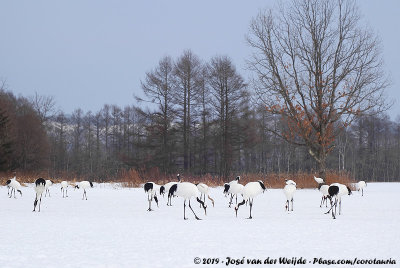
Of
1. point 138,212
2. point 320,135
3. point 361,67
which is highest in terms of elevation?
point 361,67

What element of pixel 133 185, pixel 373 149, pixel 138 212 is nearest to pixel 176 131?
pixel 133 185

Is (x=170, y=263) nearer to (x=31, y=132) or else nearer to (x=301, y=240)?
(x=301, y=240)

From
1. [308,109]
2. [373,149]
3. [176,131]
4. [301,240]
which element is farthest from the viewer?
[373,149]

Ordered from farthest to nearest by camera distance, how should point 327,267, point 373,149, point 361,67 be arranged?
point 373,149
point 361,67
point 327,267

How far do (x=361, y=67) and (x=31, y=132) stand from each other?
137ft

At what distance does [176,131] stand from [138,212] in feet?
104

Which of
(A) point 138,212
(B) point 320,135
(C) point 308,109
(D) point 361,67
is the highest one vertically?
(D) point 361,67

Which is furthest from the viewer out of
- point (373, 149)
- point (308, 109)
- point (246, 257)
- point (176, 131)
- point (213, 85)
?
point (373, 149)

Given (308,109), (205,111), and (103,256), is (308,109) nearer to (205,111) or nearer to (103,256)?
(205,111)

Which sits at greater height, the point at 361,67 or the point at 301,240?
the point at 361,67

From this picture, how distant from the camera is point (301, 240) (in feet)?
29.3

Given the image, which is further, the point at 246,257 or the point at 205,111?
the point at 205,111

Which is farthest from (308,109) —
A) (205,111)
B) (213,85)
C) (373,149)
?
(373,149)

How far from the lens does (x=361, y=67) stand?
29.4 m
